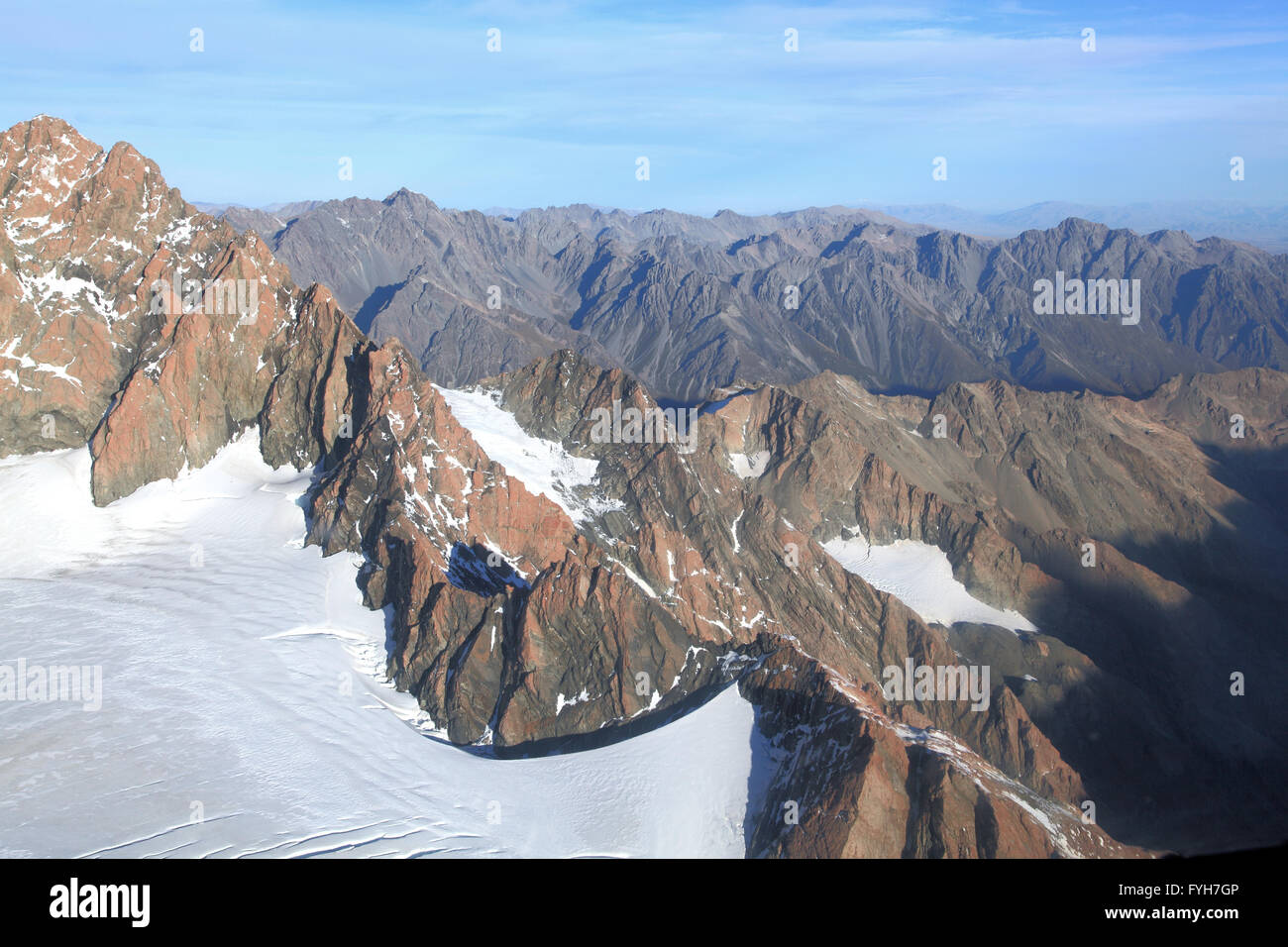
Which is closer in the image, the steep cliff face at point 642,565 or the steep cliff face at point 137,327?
the steep cliff face at point 642,565

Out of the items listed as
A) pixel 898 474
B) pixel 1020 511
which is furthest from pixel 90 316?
pixel 1020 511

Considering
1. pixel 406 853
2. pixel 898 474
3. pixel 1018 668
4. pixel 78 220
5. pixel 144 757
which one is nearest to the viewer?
pixel 406 853

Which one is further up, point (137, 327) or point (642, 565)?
point (137, 327)

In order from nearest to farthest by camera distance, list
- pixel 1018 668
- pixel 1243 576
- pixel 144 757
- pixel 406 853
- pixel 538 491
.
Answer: pixel 406 853 < pixel 144 757 < pixel 538 491 < pixel 1018 668 < pixel 1243 576

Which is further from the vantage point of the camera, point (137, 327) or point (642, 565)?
point (642, 565)

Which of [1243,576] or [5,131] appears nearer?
[5,131]

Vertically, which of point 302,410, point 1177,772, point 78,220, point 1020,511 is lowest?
point 1177,772

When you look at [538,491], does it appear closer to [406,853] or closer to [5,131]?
Answer: [406,853]

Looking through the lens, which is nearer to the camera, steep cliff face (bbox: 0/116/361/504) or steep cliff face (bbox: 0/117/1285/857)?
steep cliff face (bbox: 0/117/1285/857)
